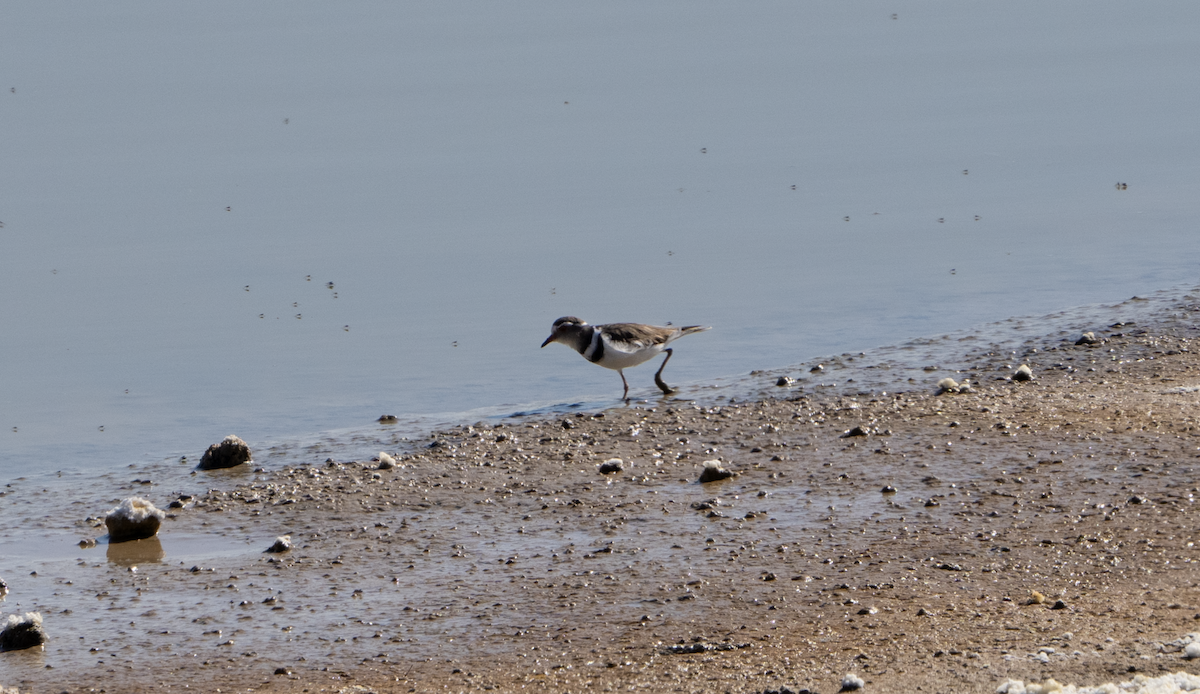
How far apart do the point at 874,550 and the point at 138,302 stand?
353 inches

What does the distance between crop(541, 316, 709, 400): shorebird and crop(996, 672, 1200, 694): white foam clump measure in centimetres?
625

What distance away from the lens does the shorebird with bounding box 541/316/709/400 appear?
37.5ft

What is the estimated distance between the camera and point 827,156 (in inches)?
722

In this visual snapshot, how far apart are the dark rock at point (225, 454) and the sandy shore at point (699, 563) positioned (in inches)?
13.2

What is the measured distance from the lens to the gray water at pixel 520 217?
12180 mm

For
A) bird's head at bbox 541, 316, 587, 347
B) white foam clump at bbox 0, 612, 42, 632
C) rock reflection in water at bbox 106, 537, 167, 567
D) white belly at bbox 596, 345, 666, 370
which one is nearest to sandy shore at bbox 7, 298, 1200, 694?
rock reflection in water at bbox 106, 537, 167, 567

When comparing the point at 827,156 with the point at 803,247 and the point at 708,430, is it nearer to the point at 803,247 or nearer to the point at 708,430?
the point at 803,247

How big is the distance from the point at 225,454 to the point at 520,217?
7090mm

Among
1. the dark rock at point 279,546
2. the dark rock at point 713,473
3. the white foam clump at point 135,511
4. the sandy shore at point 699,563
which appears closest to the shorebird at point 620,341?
the sandy shore at point 699,563

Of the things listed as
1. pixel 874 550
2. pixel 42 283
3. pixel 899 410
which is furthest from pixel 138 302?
pixel 874 550

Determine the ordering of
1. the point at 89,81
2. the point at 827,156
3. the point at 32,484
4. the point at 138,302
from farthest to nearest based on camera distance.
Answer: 1. the point at 89,81
2. the point at 827,156
3. the point at 138,302
4. the point at 32,484

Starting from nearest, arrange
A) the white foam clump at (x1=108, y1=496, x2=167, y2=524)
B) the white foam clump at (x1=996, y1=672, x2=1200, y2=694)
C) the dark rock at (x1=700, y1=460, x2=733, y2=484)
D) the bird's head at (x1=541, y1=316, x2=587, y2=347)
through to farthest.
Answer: the white foam clump at (x1=996, y1=672, x2=1200, y2=694) < the white foam clump at (x1=108, y1=496, x2=167, y2=524) < the dark rock at (x1=700, y1=460, x2=733, y2=484) < the bird's head at (x1=541, y1=316, x2=587, y2=347)

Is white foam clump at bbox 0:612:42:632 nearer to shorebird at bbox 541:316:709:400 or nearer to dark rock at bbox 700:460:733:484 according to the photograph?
dark rock at bbox 700:460:733:484

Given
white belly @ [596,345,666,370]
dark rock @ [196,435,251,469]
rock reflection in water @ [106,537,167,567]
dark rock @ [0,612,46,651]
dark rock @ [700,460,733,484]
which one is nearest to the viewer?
dark rock @ [0,612,46,651]
